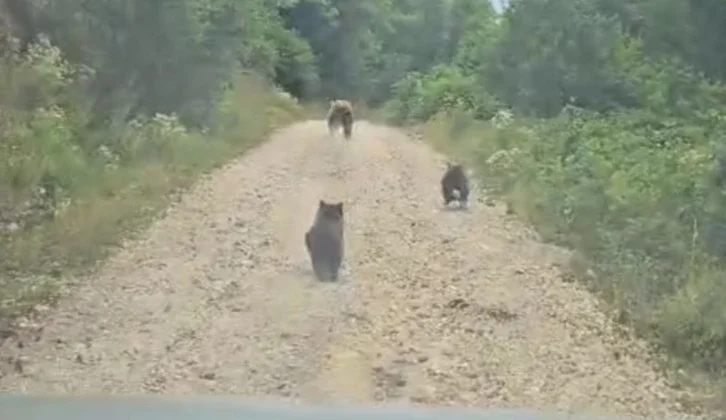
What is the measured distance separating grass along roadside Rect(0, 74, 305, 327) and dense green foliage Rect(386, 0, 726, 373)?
5.10 m

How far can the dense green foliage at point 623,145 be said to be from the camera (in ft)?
41.5

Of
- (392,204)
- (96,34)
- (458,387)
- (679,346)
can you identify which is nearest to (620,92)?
(392,204)

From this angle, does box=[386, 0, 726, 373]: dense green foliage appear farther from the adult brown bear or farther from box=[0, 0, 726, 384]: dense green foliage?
the adult brown bear

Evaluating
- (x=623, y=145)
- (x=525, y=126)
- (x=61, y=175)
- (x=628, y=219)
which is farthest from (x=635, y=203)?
(x=525, y=126)

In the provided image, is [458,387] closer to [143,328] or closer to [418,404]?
[418,404]

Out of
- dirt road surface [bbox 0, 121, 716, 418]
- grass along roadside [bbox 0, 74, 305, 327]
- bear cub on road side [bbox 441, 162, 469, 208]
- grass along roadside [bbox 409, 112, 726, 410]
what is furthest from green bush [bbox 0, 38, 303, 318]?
grass along roadside [bbox 409, 112, 726, 410]

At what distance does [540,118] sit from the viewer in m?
28.0

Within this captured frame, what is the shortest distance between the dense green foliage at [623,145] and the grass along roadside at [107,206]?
5102 millimetres

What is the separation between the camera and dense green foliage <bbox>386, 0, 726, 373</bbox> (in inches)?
499

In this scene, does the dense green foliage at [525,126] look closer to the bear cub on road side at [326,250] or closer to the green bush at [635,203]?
the green bush at [635,203]

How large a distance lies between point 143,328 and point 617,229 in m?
6.16

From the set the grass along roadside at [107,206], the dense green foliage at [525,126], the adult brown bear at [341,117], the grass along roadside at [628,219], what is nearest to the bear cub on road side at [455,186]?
the grass along roadside at [628,219]

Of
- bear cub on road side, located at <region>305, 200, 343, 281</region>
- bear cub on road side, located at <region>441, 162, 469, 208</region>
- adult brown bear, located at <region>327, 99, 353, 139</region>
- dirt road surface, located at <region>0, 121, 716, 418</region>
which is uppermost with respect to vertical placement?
adult brown bear, located at <region>327, 99, 353, 139</region>

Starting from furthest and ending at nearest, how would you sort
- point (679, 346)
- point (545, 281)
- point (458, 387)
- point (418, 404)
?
point (545, 281), point (679, 346), point (458, 387), point (418, 404)
